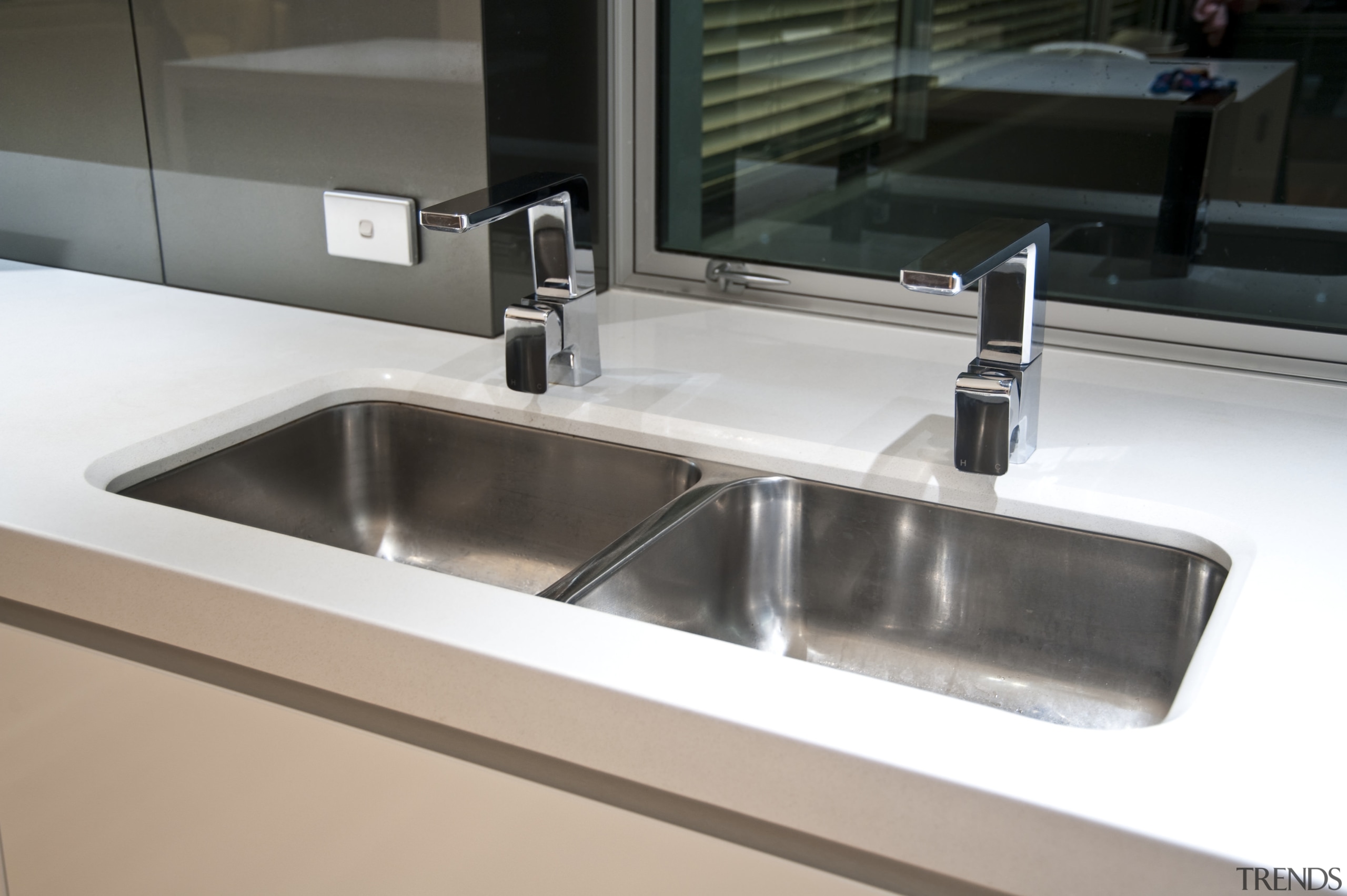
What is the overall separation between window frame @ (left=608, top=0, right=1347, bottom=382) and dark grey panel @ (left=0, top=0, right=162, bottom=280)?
0.62m

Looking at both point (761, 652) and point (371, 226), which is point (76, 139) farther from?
point (761, 652)

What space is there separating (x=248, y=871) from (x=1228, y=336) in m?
1.09

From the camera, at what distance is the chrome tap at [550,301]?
3.76 ft

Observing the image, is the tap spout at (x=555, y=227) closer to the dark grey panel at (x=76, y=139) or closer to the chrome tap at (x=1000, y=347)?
the chrome tap at (x=1000, y=347)

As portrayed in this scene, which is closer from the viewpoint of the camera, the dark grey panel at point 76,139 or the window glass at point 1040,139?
the window glass at point 1040,139

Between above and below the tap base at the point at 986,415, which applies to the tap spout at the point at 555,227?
above

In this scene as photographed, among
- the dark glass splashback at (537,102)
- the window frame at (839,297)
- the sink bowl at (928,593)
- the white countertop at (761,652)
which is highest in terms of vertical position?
the dark glass splashback at (537,102)

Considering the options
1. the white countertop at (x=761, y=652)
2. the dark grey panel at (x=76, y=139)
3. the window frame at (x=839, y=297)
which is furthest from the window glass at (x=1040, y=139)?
the dark grey panel at (x=76, y=139)

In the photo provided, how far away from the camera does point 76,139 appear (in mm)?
1584

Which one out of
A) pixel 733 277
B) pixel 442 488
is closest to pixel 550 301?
pixel 442 488

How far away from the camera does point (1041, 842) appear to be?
604 millimetres

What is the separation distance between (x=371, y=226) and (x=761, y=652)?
883mm

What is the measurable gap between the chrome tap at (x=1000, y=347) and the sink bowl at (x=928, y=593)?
0.08 meters

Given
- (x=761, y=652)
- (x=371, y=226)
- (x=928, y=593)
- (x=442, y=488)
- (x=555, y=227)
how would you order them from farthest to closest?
(x=371, y=226) → (x=442, y=488) → (x=555, y=227) → (x=928, y=593) → (x=761, y=652)
